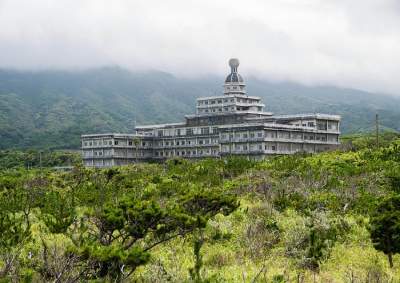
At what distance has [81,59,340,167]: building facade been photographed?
73.9 metres

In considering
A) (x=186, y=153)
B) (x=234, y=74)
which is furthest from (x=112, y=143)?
(x=234, y=74)

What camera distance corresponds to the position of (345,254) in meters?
16.8

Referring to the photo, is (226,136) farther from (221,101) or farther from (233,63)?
(233,63)

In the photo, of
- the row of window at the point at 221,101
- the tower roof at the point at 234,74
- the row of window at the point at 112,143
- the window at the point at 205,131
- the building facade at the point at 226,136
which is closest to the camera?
the building facade at the point at 226,136

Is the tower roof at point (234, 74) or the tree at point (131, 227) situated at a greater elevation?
the tower roof at point (234, 74)

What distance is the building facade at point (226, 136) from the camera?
73.9 metres

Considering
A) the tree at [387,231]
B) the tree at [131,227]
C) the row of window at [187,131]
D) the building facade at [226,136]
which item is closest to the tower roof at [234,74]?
the building facade at [226,136]

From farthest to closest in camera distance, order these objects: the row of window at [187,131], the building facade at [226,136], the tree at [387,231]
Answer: the row of window at [187,131] → the building facade at [226,136] → the tree at [387,231]

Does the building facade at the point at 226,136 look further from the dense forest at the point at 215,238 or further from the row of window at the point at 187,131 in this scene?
the dense forest at the point at 215,238

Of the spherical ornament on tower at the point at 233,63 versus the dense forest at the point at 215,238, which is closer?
the dense forest at the point at 215,238

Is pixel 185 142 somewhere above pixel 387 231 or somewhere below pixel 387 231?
below

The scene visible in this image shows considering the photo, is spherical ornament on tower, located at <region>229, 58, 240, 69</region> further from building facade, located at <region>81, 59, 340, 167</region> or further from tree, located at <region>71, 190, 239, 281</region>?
tree, located at <region>71, 190, 239, 281</region>

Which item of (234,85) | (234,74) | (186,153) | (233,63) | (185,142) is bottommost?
(186,153)

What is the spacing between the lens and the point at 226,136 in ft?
249
